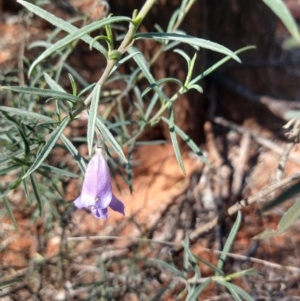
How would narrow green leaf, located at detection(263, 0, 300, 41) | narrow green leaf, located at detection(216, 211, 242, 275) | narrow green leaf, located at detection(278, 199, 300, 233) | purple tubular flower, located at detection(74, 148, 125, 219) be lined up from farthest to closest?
narrow green leaf, located at detection(216, 211, 242, 275) < purple tubular flower, located at detection(74, 148, 125, 219) < narrow green leaf, located at detection(278, 199, 300, 233) < narrow green leaf, located at detection(263, 0, 300, 41)

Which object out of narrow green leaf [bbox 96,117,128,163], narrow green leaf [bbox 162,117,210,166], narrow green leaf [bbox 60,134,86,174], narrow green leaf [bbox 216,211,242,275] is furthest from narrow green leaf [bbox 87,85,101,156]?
narrow green leaf [bbox 216,211,242,275]

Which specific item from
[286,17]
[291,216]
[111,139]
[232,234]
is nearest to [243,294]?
[232,234]

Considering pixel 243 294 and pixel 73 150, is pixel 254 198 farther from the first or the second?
pixel 73 150

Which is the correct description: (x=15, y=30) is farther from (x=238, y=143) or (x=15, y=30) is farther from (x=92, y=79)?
(x=238, y=143)

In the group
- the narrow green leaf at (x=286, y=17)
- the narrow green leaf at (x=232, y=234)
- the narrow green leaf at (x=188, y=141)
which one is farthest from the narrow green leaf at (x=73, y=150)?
the narrow green leaf at (x=286, y=17)

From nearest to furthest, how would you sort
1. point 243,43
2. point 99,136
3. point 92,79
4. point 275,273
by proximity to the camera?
point 99,136
point 275,273
point 92,79
point 243,43

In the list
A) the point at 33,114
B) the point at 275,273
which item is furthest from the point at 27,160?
the point at 275,273

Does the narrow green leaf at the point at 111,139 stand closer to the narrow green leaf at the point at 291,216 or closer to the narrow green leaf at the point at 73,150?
the narrow green leaf at the point at 73,150

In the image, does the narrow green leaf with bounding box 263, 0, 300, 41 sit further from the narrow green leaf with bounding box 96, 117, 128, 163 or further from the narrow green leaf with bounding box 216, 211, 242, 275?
the narrow green leaf with bounding box 216, 211, 242, 275
